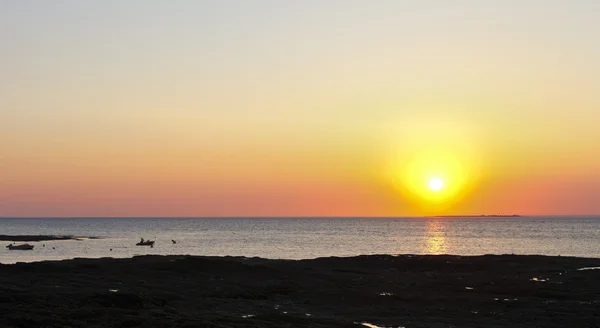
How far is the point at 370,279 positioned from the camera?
50188 mm

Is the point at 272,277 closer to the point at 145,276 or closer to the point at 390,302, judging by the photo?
the point at 145,276

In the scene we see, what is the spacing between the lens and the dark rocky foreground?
102 ft

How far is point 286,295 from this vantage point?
1667 inches

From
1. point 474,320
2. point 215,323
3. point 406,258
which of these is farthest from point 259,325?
point 406,258

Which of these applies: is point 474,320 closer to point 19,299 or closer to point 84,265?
point 19,299

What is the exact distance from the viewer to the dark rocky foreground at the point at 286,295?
30984 millimetres

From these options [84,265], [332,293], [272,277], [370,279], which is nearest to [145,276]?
[84,265]

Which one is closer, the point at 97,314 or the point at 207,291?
the point at 97,314

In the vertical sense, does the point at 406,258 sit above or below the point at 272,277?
above

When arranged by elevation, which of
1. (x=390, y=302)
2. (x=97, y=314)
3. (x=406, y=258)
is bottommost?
(x=97, y=314)

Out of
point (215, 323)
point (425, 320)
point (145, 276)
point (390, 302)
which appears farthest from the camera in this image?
point (145, 276)

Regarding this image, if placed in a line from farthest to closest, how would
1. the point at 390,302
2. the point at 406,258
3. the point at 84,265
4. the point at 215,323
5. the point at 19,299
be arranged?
the point at 406,258
the point at 84,265
the point at 390,302
the point at 19,299
the point at 215,323

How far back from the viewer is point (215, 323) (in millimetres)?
29516

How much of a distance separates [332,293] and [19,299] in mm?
18687
